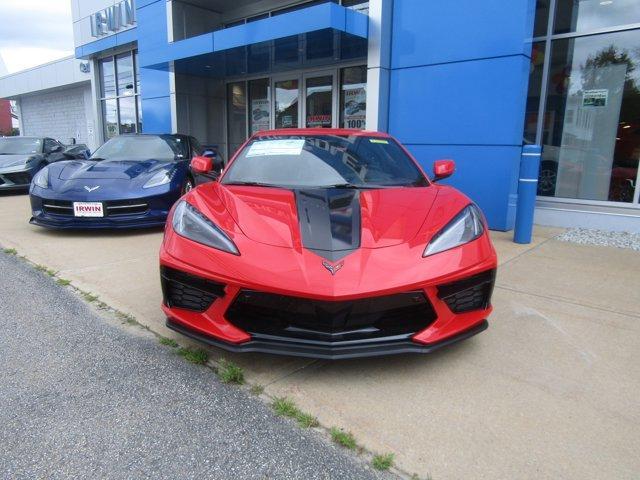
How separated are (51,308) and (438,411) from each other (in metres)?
2.83

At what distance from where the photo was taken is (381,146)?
383cm

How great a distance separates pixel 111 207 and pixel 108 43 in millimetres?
11156

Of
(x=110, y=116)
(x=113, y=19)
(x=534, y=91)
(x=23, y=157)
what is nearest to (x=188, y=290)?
(x=534, y=91)

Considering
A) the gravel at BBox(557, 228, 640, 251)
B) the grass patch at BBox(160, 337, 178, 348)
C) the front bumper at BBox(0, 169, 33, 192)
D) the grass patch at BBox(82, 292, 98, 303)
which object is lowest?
the grass patch at BBox(82, 292, 98, 303)

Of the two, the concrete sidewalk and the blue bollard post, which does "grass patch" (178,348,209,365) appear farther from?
the blue bollard post

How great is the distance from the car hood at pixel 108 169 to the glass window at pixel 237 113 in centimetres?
558

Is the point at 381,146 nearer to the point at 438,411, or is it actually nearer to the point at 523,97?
the point at 438,411

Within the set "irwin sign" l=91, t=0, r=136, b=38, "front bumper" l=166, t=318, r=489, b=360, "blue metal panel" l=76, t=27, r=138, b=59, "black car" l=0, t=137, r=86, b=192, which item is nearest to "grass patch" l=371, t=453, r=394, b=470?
"front bumper" l=166, t=318, r=489, b=360

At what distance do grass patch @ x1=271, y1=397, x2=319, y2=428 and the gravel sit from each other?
4835mm

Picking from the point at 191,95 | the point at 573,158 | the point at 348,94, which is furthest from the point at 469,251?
the point at 191,95

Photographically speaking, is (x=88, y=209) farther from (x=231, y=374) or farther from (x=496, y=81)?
(x=496, y=81)

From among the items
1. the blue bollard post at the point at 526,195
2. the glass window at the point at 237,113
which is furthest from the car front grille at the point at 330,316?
the glass window at the point at 237,113

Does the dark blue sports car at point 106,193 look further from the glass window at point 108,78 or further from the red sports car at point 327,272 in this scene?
the glass window at point 108,78

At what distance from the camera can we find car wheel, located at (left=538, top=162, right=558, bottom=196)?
6.99 metres
